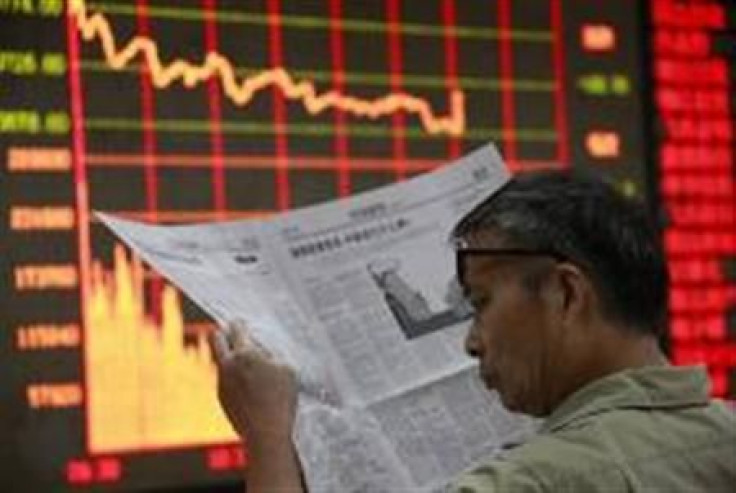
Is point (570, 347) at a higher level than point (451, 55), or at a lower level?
lower

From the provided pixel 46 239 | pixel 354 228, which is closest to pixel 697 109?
pixel 46 239

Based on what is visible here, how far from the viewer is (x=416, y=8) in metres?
2.13

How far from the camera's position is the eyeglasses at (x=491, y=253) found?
45.0 inches

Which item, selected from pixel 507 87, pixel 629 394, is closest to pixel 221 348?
pixel 629 394

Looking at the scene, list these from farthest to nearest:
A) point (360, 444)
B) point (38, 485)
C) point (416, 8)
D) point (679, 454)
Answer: point (416, 8) → point (38, 485) → point (360, 444) → point (679, 454)

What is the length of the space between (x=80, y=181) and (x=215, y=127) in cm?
18

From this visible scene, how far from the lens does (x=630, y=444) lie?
1115 mm

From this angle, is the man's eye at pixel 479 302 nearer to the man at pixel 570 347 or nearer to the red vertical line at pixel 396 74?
the man at pixel 570 347

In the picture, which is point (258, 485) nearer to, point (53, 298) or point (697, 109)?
point (53, 298)

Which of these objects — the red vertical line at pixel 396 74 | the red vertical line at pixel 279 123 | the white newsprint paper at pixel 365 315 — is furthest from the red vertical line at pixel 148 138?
the white newsprint paper at pixel 365 315

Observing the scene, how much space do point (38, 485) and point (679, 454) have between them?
2.87 ft

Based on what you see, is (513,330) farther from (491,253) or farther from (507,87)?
(507,87)

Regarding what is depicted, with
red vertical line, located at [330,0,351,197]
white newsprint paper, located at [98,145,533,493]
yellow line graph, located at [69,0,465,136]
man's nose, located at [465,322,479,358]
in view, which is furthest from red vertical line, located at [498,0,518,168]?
man's nose, located at [465,322,479,358]

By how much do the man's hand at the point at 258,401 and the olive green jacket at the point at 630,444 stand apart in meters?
0.15
